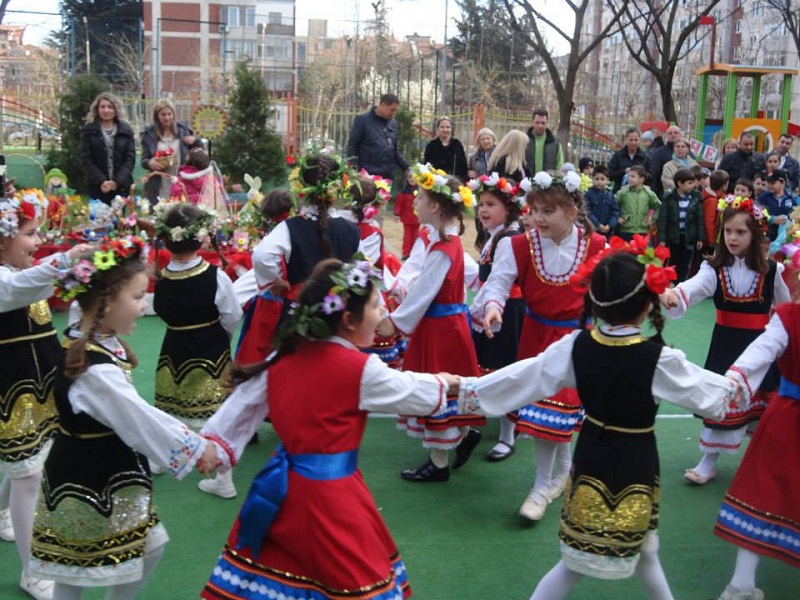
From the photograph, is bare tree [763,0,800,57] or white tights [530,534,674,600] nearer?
white tights [530,534,674,600]

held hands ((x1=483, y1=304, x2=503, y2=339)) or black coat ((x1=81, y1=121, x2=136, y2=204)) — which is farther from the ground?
black coat ((x1=81, y1=121, x2=136, y2=204))

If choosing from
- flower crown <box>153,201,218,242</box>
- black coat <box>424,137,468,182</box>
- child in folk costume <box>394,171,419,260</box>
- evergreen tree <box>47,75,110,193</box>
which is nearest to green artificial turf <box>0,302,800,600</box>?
flower crown <box>153,201,218,242</box>

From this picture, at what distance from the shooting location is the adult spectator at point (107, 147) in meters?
8.73

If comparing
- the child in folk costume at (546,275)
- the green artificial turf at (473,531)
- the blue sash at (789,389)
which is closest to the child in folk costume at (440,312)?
the child in folk costume at (546,275)

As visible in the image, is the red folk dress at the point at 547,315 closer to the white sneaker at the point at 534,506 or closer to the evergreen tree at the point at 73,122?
the white sneaker at the point at 534,506

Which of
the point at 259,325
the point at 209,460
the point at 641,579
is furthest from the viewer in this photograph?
the point at 259,325

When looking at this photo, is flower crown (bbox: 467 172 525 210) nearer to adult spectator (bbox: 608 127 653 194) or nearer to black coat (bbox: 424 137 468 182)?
black coat (bbox: 424 137 468 182)

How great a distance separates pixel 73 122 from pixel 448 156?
670 cm

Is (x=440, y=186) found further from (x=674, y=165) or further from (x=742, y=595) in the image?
(x=674, y=165)

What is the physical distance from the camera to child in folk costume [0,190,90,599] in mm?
3518

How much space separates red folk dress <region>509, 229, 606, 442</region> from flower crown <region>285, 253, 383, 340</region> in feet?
5.70

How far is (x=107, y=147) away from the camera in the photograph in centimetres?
879

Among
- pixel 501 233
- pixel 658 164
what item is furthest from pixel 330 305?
pixel 658 164

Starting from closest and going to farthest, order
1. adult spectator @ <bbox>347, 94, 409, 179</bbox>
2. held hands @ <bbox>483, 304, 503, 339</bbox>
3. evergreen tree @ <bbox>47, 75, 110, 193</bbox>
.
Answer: held hands @ <bbox>483, 304, 503, 339</bbox>, adult spectator @ <bbox>347, 94, 409, 179</bbox>, evergreen tree @ <bbox>47, 75, 110, 193</bbox>
